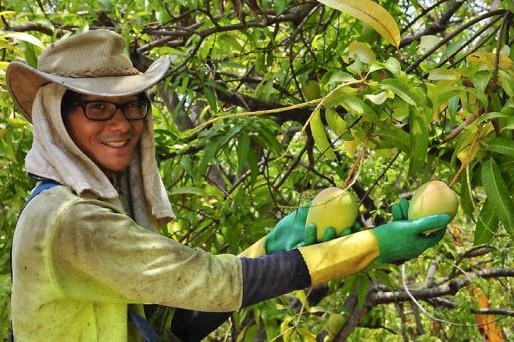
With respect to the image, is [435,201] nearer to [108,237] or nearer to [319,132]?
[319,132]

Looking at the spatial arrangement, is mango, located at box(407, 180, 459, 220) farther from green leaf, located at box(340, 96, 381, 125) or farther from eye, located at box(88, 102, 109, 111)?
eye, located at box(88, 102, 109, 111)

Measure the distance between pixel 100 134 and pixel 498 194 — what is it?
2.94 ft

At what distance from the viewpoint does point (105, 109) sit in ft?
6.13

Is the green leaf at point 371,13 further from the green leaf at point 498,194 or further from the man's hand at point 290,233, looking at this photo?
the man's hand at point 290,233

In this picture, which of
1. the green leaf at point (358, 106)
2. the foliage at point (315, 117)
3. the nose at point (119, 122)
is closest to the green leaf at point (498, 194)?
the foliage at point (315, 117)

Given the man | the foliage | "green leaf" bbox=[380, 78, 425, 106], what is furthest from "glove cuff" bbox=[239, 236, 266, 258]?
"green leaf" bbox=[380, 78, 425, 106]

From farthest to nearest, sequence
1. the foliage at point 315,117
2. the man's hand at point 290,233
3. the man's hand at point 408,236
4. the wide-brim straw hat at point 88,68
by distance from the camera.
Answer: the man's hand at point 290,233 < the wide-brim straw hat at point 88,68 < the man's hand at point 408,236 < the foliage at point 315,117

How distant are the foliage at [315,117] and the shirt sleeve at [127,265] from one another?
27cm

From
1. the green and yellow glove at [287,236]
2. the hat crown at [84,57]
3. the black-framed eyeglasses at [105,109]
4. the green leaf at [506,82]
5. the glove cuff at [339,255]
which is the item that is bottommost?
the green and yellow glove at [287,236]

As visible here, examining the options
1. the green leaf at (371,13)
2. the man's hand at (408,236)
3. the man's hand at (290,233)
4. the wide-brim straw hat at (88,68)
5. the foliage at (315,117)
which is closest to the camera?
the green leaf at (371,13)

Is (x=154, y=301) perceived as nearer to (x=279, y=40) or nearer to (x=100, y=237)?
(x=100, y=237)

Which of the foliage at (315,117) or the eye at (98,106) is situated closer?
the foliage at (315,117)

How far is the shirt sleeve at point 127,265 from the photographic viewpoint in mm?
1631

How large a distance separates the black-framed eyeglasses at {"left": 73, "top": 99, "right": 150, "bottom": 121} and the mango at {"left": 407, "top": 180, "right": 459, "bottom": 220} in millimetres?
701
